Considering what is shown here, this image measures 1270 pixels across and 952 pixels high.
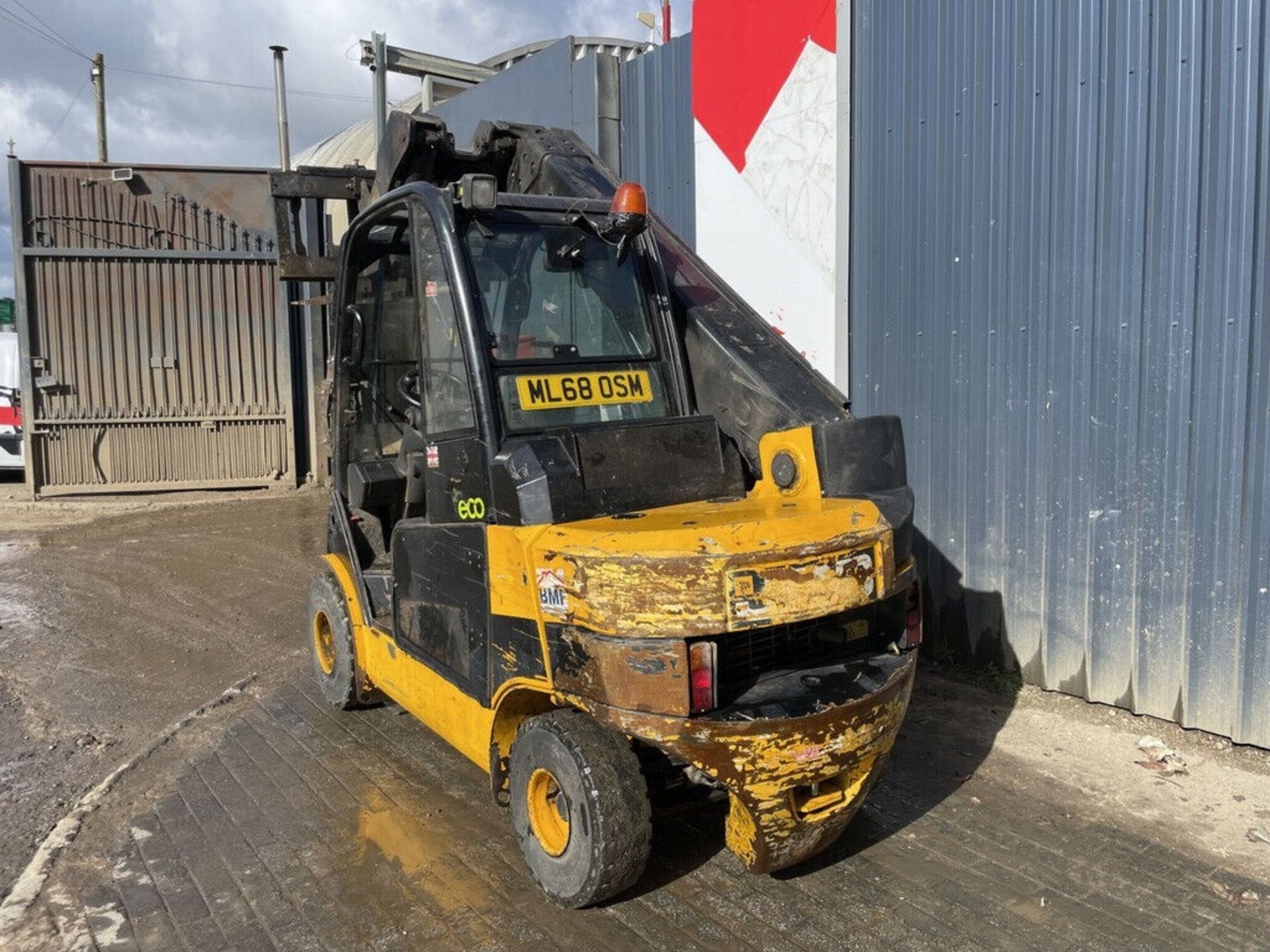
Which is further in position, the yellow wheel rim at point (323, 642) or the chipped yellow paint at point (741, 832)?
the yellow wheel rim at point (323, 642)

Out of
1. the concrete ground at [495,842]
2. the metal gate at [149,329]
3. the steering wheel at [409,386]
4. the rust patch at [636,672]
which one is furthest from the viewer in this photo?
the metal gate at [149,329]

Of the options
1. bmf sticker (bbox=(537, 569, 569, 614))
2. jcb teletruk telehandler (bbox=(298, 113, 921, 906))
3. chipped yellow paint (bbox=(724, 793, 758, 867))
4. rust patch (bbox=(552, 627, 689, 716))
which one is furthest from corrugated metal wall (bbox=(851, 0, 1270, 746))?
bmf sticker (bbox=(537, 569, 569, 614))

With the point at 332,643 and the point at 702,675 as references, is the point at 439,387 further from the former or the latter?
the point at 332,643

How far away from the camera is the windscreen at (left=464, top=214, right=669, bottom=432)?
3994 mm

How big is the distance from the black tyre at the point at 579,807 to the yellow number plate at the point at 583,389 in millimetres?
1185

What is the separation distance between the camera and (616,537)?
325 centimetres

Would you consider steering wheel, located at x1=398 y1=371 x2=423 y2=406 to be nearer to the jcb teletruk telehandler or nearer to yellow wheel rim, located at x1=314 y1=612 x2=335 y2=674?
the jcb teletruk telehandler

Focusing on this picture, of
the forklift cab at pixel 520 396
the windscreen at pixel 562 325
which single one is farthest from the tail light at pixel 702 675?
the windscreen at pixel 562 325

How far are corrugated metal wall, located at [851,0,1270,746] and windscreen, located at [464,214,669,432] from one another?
2.40 metres

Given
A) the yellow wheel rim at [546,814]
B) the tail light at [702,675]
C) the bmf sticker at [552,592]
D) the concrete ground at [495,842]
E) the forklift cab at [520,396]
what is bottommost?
the concrete ground at [495,842]

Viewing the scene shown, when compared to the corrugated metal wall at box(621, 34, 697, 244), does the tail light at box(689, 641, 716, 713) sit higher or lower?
lower

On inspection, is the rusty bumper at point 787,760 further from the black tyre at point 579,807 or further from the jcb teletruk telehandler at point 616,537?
the black tyre at point 579,807

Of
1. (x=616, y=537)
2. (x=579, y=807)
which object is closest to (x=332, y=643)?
(x=579, y=807)

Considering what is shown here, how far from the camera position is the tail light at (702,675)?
318 cm
